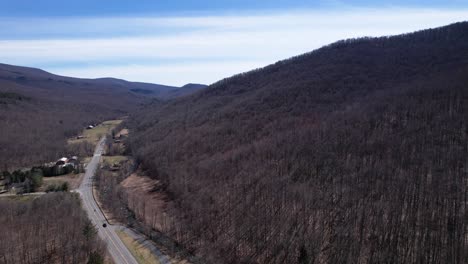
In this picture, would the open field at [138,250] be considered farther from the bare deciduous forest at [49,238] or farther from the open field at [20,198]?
the open field at [20,198]

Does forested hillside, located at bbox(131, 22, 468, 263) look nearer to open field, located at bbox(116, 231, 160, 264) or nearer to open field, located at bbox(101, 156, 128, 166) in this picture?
open field, located at bbox(101, 156, 128, 166)

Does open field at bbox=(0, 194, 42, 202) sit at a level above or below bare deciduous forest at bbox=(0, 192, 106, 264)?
below

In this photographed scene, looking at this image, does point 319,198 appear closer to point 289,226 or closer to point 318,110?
point 289,226

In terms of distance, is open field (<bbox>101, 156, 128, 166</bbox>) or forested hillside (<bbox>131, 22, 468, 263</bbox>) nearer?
forested hillside (<bbox>131, 22, 468, 263</bbox>)

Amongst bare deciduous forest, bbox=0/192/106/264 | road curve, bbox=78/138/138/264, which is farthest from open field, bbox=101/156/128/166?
bare deciduous forest, bbox=0/192/106/264

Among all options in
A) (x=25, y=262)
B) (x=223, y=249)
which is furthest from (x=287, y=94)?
(x=25, y=262)

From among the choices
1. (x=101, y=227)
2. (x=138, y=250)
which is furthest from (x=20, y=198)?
(x=138, y=250)
